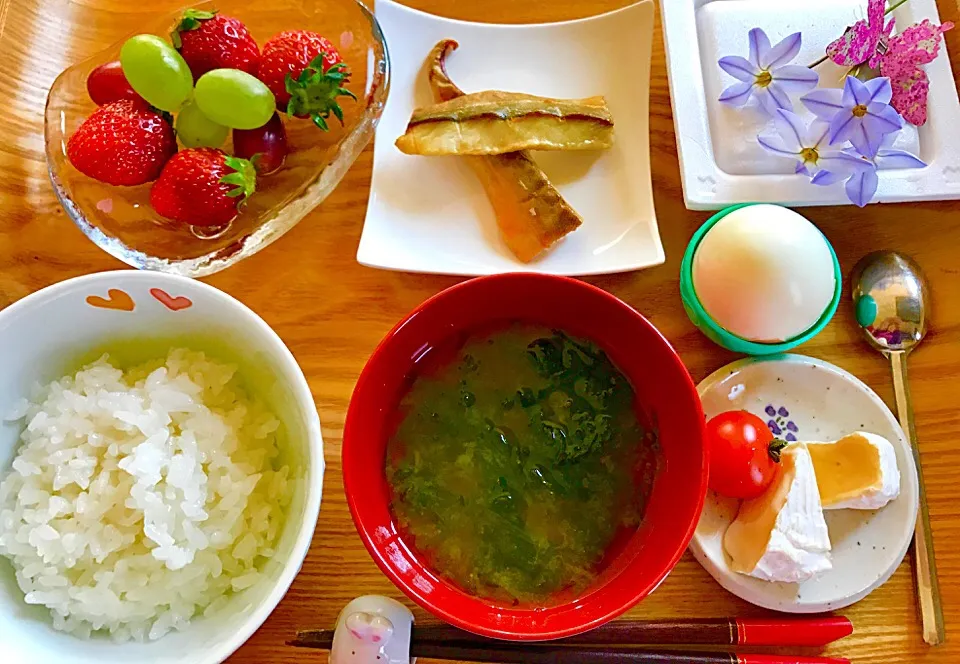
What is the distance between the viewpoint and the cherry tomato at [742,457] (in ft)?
2.59

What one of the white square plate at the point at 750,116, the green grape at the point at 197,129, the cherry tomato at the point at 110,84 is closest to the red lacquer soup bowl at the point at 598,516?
the white square plate at the point at 750,116

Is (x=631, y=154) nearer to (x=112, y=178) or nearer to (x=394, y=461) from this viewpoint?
(x=394, y=461)

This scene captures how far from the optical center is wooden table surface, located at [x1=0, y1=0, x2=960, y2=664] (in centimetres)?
82

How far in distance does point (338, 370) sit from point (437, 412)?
0.17 metres

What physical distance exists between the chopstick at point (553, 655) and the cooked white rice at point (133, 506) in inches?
8.1

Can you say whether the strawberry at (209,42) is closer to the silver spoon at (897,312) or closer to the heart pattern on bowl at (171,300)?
the heart pattern on bowl at (171,300)

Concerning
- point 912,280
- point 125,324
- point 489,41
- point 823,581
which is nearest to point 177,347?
point 125,324

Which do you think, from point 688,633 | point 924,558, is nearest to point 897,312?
point 924,558

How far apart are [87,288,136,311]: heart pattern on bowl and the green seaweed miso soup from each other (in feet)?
0.90

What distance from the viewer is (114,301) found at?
2.30ft

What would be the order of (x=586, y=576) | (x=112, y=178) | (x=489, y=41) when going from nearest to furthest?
1. (x=586, y=576)
2. (x=112, y=178)
3. (x=489, y=41)

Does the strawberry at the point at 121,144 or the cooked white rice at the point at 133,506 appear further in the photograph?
the strawberry at the point at 121,144

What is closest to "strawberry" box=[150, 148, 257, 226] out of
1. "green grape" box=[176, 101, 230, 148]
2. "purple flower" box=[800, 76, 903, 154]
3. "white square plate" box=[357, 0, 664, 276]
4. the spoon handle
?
"green grape" box=[176, 101, 230, 148]

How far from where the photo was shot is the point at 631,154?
96 cm
